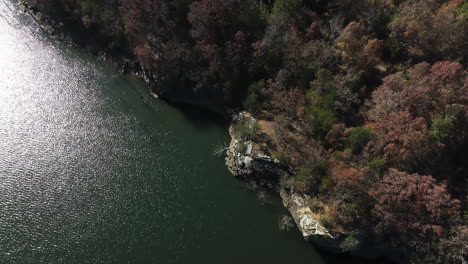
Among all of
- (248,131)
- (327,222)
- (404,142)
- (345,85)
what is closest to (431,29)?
(345,85)

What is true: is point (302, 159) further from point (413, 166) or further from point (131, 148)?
point (131, 148)

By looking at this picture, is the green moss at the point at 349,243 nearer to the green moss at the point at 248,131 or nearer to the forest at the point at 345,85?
the forest at the point at 345,85

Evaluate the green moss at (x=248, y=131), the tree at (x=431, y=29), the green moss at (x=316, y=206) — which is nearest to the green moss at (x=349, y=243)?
the green moss at (x=316, y=206)

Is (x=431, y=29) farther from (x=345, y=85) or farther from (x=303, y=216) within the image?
(x=303, y=216)

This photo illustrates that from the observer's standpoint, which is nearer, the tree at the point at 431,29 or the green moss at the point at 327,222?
the green moss at the point at 327,222

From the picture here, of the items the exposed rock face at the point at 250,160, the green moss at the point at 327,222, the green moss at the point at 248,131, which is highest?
the green moss at the point at 248,131

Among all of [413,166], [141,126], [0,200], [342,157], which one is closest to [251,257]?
[342,157]

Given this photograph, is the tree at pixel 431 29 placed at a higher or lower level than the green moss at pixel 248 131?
higher
